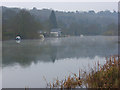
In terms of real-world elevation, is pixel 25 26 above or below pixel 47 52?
above

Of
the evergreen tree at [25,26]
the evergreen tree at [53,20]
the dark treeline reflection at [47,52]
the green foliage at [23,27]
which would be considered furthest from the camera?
the evergreen tree at [53,20]

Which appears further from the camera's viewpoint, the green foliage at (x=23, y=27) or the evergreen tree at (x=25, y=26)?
the evergreen tree at (x=25, y=26)

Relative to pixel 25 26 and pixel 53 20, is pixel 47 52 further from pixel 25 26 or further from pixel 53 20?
pixel 53 20

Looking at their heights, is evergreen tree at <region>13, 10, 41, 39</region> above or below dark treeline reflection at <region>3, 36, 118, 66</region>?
above

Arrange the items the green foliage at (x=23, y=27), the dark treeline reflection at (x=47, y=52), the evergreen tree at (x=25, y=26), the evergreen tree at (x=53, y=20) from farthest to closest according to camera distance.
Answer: the evergreen tree at (x=53, y=20) < the evergreen tree at (x=25, y=26) < the green foliage at (x=23, y=27) < the dark treeline reflection at (x=47, y=52)

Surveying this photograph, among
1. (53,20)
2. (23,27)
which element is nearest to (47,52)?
(23,27)

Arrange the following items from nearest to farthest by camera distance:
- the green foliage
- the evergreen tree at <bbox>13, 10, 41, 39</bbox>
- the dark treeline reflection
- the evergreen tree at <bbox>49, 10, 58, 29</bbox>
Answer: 1. the dark treeline reflection
2. the green foliage
3. the evergreen tree at <bbox>13, 10, 41, 39</bbox>
4. the evergreen tree at <bbox>49, 10, 58, 29</bbox>

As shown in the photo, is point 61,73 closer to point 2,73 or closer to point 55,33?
point 2,73

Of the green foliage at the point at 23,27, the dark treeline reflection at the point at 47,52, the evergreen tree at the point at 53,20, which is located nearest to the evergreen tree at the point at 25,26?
the green foliage at the point at 23,27

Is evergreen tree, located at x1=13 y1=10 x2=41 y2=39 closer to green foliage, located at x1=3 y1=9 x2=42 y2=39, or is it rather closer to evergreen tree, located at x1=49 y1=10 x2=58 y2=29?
green foliage, located at x1=3 y1=9 x2=42 y2=39

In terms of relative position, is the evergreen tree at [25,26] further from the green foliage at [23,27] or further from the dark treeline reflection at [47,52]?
the dark treeline reflection at [47,52]

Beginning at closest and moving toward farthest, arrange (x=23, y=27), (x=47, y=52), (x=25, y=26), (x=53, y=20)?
(x=47, y=52), (x=23, y=27), (x=25, y=26), (x=53, y=20)

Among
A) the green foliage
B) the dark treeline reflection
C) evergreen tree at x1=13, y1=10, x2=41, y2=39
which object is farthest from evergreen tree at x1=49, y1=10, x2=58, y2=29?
the dark treeline reflection

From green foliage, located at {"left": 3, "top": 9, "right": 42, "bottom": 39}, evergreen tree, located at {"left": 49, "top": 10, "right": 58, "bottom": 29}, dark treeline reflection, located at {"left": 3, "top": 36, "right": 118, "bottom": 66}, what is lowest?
dark treeline reflection, located at {"left": 3, "top": 36, "right": 118, "bottom": 66}
